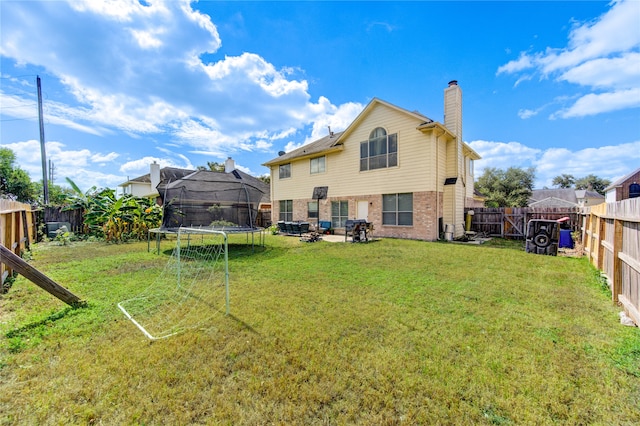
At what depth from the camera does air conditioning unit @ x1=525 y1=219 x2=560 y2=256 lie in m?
8.29

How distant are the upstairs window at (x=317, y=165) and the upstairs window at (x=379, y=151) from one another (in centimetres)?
300

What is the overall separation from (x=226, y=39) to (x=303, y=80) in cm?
472

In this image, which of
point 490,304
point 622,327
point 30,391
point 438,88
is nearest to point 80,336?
point 30,391

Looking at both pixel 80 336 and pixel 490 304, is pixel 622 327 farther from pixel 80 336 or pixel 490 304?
pixel 80 336

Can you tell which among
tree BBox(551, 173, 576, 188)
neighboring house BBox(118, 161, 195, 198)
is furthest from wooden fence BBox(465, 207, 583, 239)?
tree BBox(551, 173, 576, 188)

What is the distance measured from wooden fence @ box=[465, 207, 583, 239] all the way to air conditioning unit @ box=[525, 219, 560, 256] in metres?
4.30

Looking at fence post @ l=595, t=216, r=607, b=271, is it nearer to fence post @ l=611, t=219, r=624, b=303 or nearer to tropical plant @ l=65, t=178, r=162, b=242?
fence post @ l=611, t=219, r=624, b=303

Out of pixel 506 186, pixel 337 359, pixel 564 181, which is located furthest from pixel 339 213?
pixel 564 181

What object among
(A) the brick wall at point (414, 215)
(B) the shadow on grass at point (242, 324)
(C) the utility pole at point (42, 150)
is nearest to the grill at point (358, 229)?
(A) the brick wall at point (414, 215)

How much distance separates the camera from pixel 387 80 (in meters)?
13.8

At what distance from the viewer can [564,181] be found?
5641cm

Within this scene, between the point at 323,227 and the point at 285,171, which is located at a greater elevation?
the point at 285,171

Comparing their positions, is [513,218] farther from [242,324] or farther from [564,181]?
[564,181]

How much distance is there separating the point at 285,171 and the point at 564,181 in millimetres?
68846
